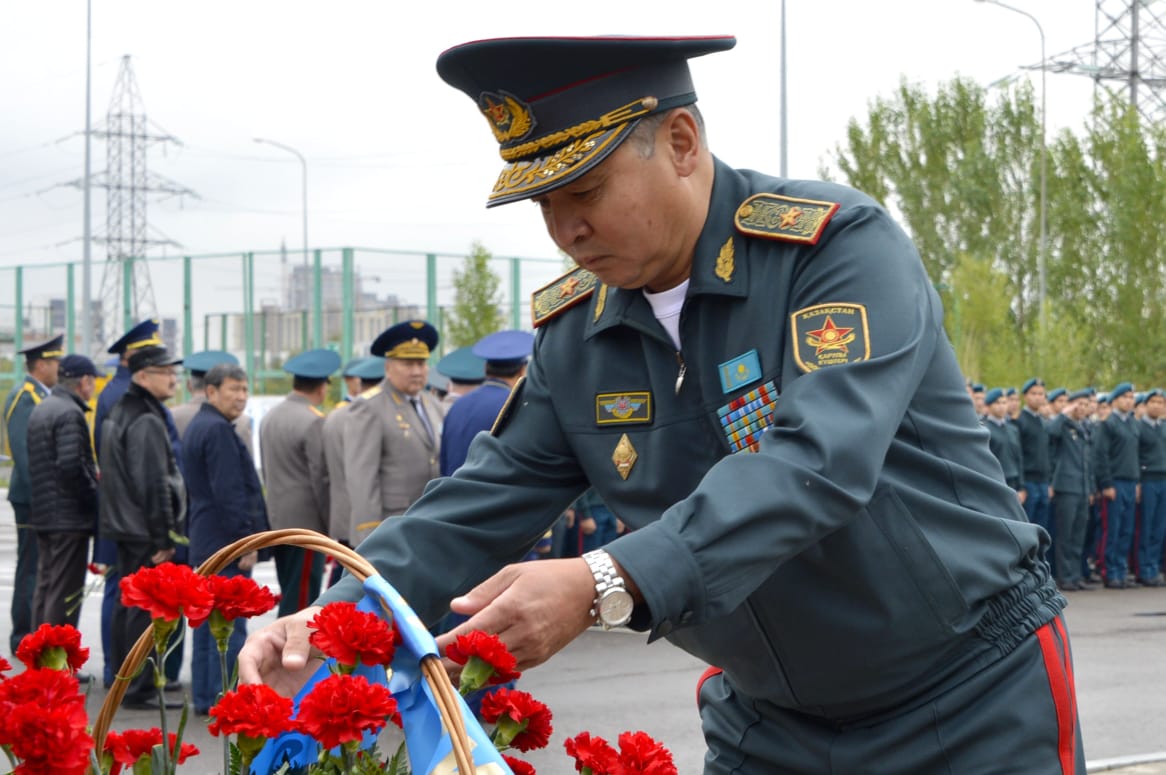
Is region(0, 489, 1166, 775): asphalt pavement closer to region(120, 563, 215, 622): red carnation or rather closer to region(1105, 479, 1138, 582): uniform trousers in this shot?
region(1105, 479, 1138, 582): uniform trousers

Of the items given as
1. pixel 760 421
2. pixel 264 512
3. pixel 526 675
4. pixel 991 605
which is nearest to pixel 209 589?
pixel 760 421

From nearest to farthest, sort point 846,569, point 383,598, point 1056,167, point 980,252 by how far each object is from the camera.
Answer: point 383,598
point 846,569
point 1056,167
point 980,252

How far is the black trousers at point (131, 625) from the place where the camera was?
7.57 meters

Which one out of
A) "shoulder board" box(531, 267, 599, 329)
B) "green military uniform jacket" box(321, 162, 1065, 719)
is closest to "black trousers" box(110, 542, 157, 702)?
"shoulder board" box(531, 267, 599, 329)

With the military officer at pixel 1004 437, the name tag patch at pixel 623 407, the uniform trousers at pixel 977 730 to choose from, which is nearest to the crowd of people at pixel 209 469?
the name tag patch at pixel 623 407

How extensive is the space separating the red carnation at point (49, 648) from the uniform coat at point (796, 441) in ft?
1.32

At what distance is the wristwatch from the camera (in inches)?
66.5

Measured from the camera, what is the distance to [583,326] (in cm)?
243

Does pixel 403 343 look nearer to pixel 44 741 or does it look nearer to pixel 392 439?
pixel 392 439

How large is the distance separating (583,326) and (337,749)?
2.93ft

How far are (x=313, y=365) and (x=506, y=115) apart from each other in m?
7.35

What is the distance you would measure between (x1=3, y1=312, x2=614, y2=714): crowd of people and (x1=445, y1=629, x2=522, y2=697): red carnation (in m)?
5.62

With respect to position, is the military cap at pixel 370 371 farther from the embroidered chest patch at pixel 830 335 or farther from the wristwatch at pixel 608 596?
the wristwatch at pixel 608 596

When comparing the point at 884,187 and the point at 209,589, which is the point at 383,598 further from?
the point at 884,187
